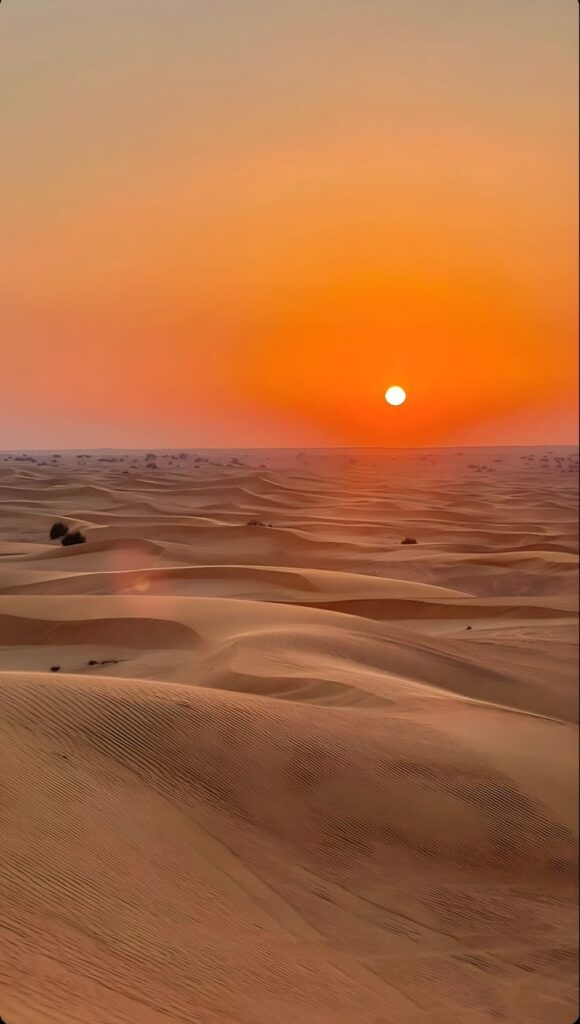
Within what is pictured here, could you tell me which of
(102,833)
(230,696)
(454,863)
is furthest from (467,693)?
(102,833)

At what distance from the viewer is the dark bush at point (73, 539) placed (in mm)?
21969

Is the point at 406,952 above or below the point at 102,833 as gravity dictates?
below

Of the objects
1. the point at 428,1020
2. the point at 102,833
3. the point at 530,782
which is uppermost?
the point at 530,782

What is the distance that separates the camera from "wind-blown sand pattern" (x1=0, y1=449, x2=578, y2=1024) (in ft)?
17.9

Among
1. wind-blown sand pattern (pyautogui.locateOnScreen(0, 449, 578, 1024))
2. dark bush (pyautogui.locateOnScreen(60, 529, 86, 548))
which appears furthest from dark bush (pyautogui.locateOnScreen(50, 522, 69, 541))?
wind-blown sand pattern (pyautogui.locateOnScreen(0, 449, 578, 1024))

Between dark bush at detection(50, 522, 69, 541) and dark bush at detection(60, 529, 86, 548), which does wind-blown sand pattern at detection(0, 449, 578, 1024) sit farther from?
dark bush at detection(60, 529, 86, 548)

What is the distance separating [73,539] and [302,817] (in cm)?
1557

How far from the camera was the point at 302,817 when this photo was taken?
8008mm

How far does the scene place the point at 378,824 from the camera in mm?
7945

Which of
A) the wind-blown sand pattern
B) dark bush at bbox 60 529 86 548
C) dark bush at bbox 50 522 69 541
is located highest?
dark bush at bbox 50 522 69 541

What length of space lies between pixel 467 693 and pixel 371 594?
26.1 feet

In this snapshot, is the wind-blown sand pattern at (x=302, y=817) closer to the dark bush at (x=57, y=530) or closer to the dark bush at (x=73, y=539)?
the dark bush at (x=57, y=530)

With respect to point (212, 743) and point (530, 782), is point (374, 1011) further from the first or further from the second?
point (212, 743)

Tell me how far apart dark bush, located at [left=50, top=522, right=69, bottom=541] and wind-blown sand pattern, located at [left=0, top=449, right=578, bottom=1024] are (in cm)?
603
